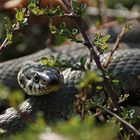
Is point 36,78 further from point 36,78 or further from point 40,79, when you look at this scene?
point 40,79

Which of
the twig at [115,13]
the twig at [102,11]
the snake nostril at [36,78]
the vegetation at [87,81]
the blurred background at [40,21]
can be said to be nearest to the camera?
the vegetation at [87,81]

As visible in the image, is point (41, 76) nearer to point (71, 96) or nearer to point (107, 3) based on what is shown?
point (71, 96)

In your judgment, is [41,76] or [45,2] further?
[45,2]

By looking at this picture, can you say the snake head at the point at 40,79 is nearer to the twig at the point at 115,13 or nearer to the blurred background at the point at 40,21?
the blurred background at the point at 40,21

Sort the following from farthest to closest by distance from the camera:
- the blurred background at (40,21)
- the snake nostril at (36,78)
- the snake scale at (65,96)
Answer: the blurred background at (40,21), the snake nostril at (36,78), the snake scale at (65,96)

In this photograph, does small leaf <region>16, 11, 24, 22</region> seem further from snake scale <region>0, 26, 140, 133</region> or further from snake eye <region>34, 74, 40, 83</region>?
Result: snake eye <region>34, 74, 40, 83</region>

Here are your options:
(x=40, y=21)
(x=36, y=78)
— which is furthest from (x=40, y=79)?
(x=40, y=21)

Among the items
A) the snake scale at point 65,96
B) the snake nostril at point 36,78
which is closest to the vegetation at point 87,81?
the snake scale at point 65,96

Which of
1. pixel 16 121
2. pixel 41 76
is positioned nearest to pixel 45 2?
pixel 41 76

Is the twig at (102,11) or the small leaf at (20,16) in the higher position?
the small leaf at (20,16)
